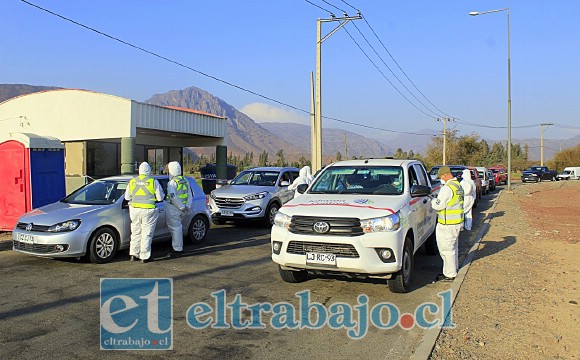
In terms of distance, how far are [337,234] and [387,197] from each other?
1278 mm

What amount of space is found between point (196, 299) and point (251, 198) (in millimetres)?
6789

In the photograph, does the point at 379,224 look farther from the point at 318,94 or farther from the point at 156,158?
the point at 156,158

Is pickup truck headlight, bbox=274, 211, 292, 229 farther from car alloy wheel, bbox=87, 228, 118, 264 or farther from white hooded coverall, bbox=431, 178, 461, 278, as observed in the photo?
→ car alloy wheel, bbox=87, 228, 118, 264

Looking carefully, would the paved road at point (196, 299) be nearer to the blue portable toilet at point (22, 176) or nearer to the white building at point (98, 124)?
the blue portable toilet at point (22, 176)

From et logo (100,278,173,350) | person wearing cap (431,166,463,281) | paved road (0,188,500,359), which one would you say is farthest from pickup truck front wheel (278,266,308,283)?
person wearing cap (431,166,463,281)

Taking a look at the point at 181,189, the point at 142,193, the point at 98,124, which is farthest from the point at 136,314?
the point at 98,124

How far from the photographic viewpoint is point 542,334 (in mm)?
5078

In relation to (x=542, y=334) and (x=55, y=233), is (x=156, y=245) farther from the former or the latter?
(x=542, y=334)

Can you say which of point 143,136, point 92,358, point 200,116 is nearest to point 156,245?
point 92,358

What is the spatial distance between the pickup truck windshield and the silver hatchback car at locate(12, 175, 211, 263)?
11.8ft

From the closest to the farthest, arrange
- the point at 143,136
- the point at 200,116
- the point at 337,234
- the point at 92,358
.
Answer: the point at 92,358, the point at 337,234, the point at 200,116, the point at 143,136

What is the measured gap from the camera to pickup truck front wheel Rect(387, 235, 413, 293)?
6.45m

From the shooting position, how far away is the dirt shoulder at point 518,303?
185 inches

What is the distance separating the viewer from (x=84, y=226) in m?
8.13
